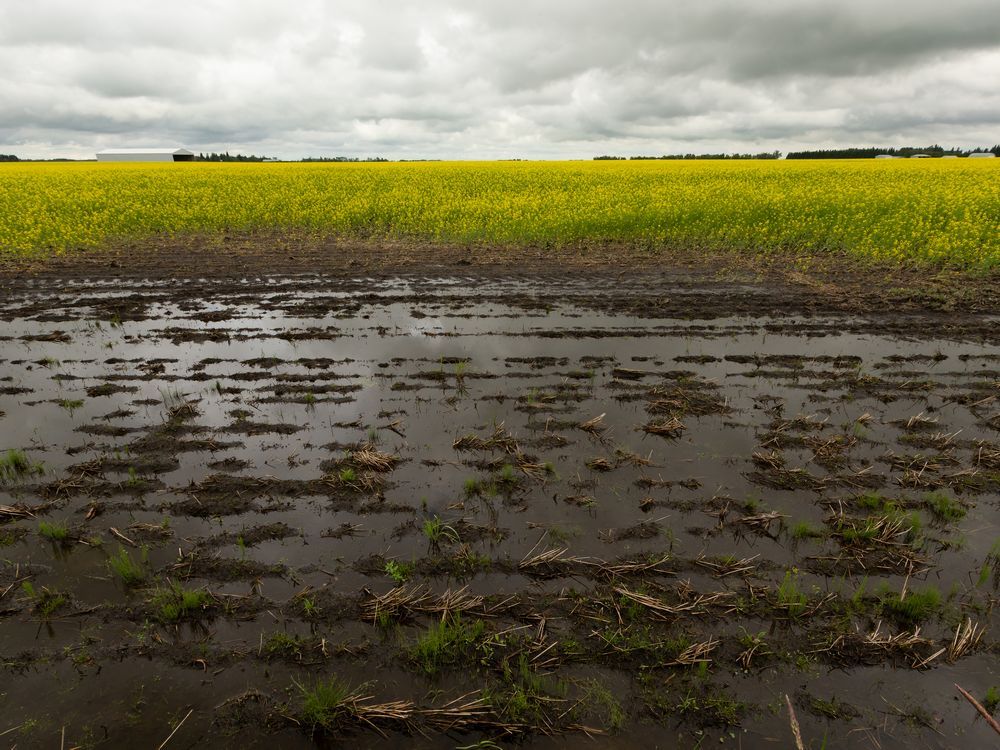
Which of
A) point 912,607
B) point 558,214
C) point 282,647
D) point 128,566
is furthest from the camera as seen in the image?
point 558,214

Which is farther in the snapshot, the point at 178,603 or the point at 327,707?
the point at 178,603

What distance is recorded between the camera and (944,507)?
175 inches

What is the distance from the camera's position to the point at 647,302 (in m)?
10.1

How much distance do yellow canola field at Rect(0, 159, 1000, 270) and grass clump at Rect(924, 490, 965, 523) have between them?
11.5m

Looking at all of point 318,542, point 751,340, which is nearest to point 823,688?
point 318,542

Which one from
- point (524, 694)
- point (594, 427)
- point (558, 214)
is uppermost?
point (558, 214)

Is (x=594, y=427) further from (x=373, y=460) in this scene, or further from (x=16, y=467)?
(x=16, y=467)

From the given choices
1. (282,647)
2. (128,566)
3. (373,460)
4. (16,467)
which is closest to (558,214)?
(373,460)

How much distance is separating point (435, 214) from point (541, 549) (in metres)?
16.2

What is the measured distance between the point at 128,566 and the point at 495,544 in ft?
8.85

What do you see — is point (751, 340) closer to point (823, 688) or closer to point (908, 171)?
point (823, 688)

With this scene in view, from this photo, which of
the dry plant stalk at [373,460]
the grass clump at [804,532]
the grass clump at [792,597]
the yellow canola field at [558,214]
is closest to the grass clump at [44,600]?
the dry plant stalk at [373,460]

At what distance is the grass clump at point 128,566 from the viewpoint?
3.71 meters

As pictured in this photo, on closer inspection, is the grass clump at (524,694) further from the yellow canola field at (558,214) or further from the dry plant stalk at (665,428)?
the yellow canola field at (558,214)
